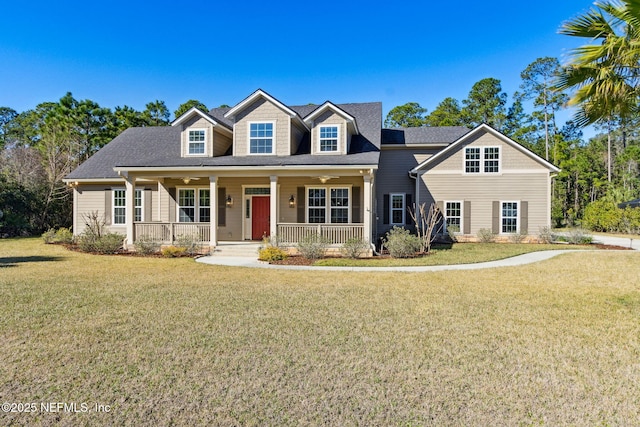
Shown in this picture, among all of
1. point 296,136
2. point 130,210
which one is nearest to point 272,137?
point 296,136

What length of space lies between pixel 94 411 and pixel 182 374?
34.2 inches

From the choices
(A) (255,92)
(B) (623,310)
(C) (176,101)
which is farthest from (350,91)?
(B) (623,310)

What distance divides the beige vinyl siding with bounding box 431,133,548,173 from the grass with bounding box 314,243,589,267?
4149 mm

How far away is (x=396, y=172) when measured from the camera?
19750mm

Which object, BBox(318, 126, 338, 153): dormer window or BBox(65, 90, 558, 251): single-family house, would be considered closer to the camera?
BBox(65, 90, 558, 251): single-family house

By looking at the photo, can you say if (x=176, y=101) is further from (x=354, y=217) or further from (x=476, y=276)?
(x=476, y=276)

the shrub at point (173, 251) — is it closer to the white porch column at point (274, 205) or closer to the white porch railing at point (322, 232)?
the white porch column at point (274, 205)

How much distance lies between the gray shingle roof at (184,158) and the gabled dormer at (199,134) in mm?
325

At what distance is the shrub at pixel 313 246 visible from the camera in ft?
42.8

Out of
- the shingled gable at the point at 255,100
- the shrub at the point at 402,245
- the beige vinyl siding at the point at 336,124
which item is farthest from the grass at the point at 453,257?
the shingled gable at the point at 255,100

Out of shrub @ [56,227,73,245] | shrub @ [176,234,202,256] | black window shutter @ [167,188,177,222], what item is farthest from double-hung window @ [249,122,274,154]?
shrub @ [56,227,73,245]

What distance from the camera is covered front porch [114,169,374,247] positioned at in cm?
1423

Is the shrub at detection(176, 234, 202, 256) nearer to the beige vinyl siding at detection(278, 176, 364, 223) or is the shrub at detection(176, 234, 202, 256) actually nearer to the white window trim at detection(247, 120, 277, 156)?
the beige vinyl siding at detection(278, 176, 364, 223)

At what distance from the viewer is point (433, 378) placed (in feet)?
12.7
